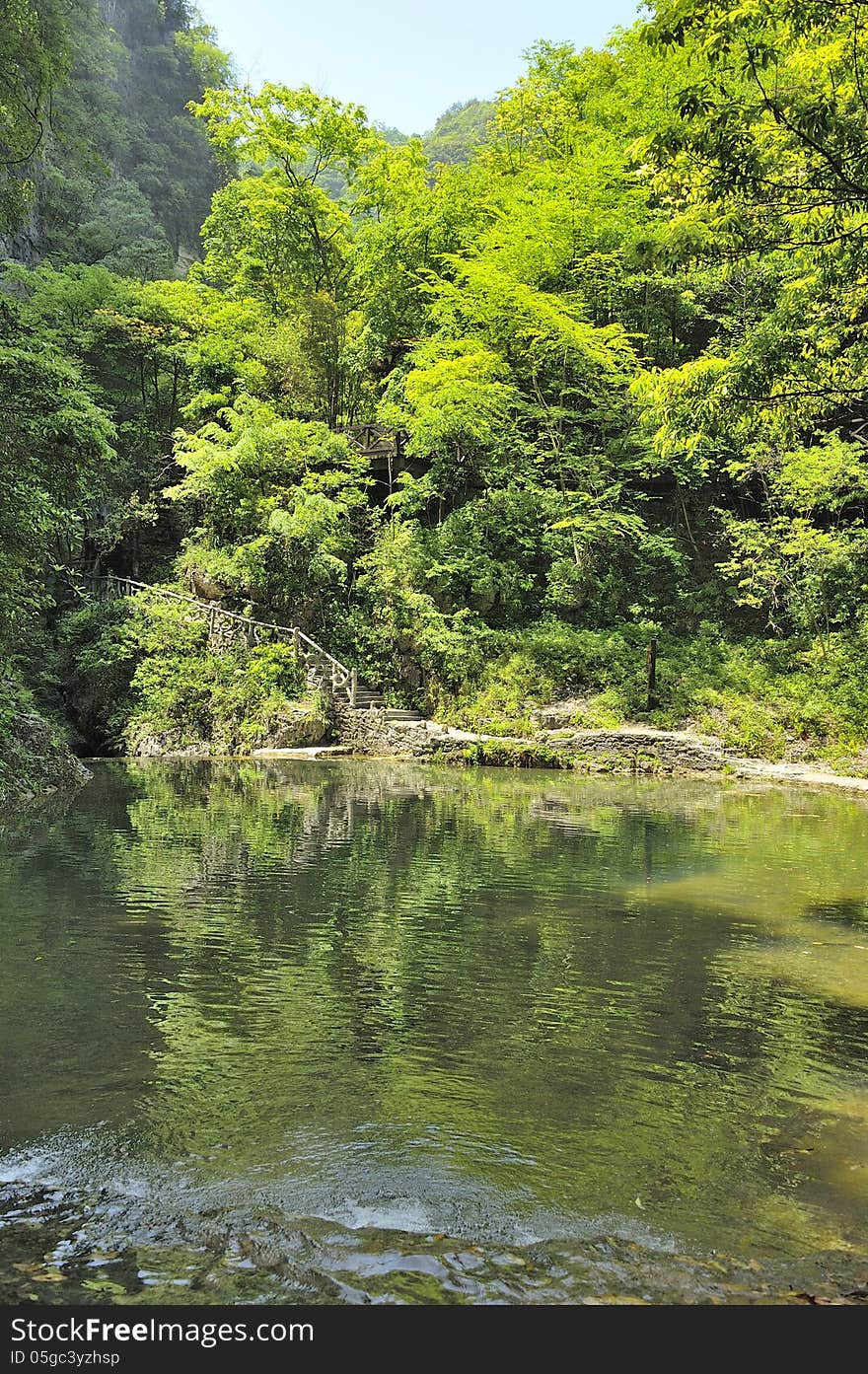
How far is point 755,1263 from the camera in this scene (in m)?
2.82

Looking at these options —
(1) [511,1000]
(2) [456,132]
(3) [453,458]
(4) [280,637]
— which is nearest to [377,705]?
(4) [280,637]

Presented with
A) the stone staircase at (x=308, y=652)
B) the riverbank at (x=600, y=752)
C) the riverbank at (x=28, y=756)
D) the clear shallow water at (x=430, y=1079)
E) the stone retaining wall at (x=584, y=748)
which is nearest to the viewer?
the clear shallow water at (x=430, y=1079)

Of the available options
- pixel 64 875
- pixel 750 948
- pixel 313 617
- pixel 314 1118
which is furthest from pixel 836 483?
pixel 314 1118

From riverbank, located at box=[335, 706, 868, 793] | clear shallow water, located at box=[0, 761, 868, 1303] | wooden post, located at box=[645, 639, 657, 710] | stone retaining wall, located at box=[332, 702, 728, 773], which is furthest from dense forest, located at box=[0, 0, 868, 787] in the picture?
clear shallow water, located at box=[0, 761, 868, 1303]

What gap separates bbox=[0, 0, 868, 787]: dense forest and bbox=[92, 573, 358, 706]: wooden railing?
0.62 meters

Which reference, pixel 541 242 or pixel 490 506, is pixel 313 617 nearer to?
pixel 490 506

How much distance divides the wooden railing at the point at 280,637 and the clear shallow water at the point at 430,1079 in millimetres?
14057

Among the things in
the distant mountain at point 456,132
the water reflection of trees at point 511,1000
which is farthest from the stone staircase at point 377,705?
the distant mountain at point 456,132

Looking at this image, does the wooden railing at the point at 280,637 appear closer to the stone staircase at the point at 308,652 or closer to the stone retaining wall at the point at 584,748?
the stone staircase at the point at 308,652

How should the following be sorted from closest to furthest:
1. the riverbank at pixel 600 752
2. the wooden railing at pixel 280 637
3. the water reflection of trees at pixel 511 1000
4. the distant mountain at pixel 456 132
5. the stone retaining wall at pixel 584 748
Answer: the water reflection of trees at pixel 511 1000, the riverbank at pixel 600 752, the stone retaining wall at pixel 584 748, the wooden railing at pixel 280 637, the distant mountain at pixel 456 132

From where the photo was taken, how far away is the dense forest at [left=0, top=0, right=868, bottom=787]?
2261cm

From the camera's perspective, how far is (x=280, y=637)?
25062 millimetres

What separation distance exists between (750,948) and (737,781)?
476 inches

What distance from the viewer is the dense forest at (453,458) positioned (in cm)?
2261
